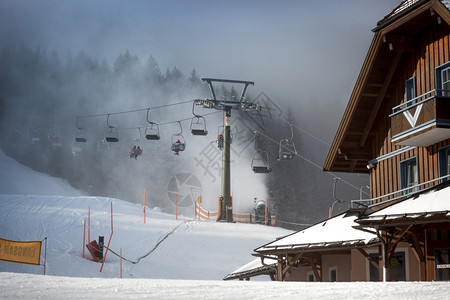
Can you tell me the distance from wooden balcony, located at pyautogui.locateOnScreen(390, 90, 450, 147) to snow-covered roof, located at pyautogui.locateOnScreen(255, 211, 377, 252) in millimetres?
2957

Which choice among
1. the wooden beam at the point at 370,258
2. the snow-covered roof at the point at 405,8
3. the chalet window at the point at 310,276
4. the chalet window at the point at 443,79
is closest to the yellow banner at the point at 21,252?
the chalet window at the point at 310,276

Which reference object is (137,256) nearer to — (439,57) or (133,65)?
(439,57)

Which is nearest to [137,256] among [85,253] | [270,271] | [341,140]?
[85,253]

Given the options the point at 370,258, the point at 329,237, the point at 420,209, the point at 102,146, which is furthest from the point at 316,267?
the point at 102,146

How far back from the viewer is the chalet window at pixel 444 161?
67.6ft

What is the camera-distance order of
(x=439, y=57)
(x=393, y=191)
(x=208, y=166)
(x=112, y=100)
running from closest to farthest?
(x=439, y=57) → (x=393, y=191) → (x=208, y=166) → (x=112, y=100)

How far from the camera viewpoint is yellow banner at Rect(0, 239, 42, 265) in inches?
1256

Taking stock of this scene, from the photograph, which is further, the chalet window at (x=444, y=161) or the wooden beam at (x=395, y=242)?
the chalet window at (x=444, y=161)

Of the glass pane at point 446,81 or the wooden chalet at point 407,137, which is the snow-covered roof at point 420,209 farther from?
the glass pane at point 446,81

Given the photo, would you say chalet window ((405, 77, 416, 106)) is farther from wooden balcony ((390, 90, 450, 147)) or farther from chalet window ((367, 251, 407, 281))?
chalet window ((367, 251, 407, 281))

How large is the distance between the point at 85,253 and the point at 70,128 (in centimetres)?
6898

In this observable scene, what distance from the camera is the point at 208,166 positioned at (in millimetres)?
100125

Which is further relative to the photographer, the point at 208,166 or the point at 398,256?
the point at 208,166

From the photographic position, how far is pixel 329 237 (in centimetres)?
2219
